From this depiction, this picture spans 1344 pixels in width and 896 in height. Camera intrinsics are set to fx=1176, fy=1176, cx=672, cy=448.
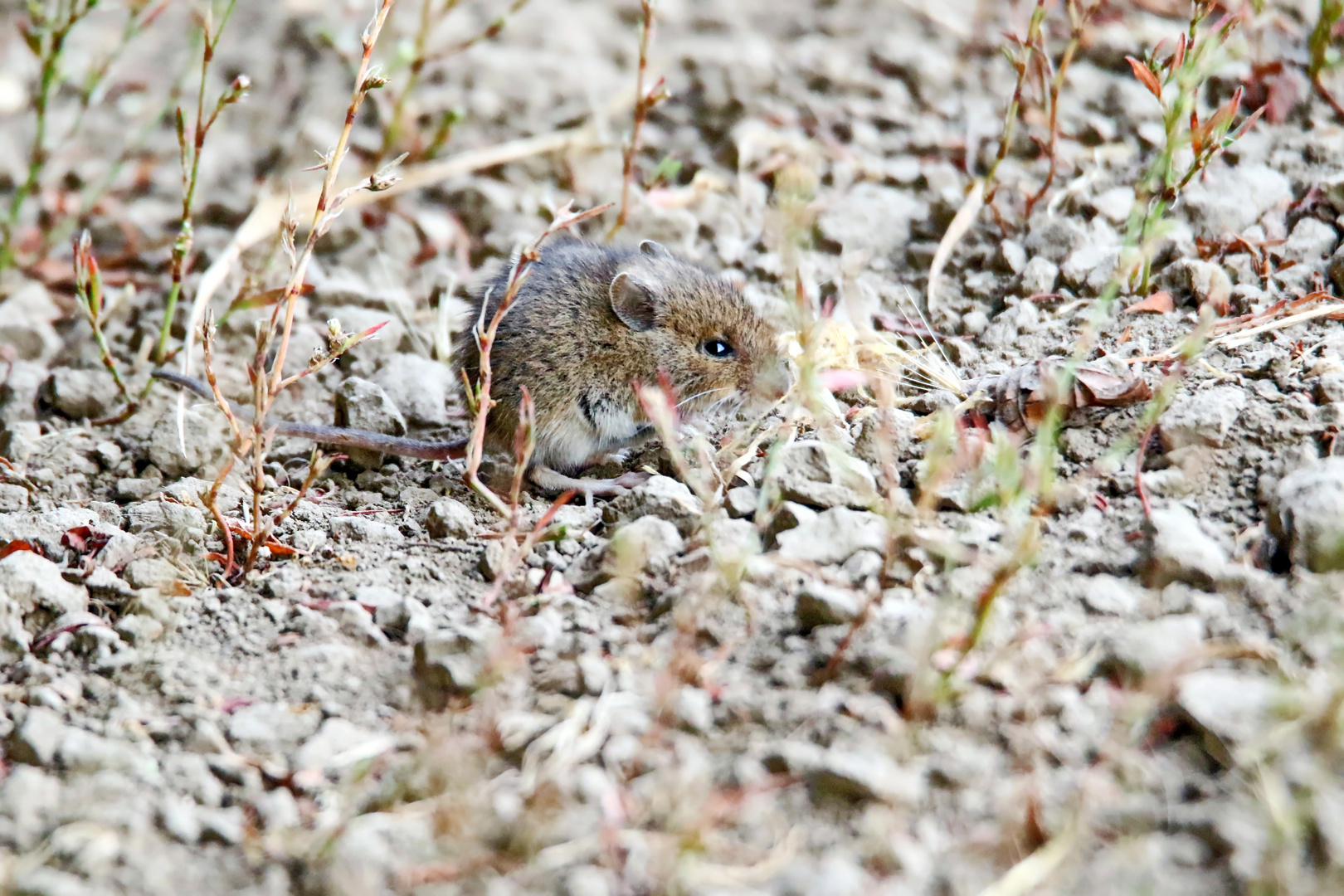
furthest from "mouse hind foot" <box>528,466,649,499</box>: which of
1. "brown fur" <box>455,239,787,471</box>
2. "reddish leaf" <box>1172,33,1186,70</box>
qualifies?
"reddish leaf" <box>1172,33,1186,70</box>

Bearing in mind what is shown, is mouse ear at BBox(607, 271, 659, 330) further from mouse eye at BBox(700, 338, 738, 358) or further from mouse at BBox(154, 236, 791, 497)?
mouse eye at BBox(700, 338, 738, 358)

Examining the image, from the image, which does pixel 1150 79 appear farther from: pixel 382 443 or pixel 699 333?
pixel 382 443

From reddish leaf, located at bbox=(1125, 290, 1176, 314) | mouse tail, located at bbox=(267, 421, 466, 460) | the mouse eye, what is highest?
reddish leaf, located at bbox=(1125, 290, 1176, 314)

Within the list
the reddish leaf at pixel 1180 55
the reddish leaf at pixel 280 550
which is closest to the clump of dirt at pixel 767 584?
the reddish leaf at pixel 280 550

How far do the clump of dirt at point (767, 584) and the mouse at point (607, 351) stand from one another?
173 millimetres

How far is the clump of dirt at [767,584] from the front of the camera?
1980 mm

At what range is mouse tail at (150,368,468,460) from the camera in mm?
3383

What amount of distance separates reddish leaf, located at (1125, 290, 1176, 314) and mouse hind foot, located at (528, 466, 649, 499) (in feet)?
4.94

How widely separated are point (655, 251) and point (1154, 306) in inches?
62.1

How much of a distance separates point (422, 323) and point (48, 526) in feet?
5.16

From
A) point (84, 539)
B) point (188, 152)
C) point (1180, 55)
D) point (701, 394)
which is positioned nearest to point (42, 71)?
point (188, 152)

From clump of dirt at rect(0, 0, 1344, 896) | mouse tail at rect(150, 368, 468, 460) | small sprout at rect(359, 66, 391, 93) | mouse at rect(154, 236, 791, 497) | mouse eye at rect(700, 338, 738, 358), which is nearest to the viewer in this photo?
clump of dirt at rect(0, 0, 1344, 896)

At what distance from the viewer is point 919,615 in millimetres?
2375

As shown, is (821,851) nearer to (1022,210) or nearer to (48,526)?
(48,526)
